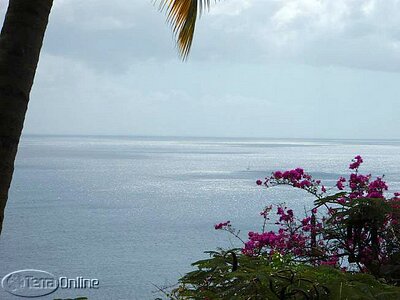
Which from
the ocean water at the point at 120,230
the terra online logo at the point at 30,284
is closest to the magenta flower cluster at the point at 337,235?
the terra online logo at the point at 30,284

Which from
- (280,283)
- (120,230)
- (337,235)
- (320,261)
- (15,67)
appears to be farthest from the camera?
(120,230)

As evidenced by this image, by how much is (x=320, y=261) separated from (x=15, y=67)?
3523mm

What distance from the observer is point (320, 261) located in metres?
5.68

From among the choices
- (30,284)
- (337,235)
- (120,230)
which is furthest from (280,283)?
(120,230)

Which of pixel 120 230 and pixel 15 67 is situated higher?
pixel 15 67

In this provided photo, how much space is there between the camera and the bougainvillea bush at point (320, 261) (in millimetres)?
2369

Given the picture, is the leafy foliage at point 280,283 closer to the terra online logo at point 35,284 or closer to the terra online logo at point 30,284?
the terra online logo at point 35,284

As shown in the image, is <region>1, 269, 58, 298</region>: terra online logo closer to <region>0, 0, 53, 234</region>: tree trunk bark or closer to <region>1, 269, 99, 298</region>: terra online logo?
<region>1, 269, 99, 298</region>: terra online logo

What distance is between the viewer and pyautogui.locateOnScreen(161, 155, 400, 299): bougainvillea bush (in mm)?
2369

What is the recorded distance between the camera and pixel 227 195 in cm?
4522

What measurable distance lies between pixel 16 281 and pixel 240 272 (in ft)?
41.0

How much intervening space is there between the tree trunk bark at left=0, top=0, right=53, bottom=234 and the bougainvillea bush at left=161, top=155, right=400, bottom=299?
960mm

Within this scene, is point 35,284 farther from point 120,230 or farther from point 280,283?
point 120,230

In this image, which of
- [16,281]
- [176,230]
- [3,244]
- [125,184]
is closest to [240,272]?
[16,281]
